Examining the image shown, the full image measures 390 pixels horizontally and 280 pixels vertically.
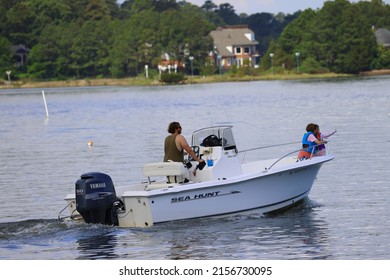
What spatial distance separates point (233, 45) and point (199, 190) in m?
151

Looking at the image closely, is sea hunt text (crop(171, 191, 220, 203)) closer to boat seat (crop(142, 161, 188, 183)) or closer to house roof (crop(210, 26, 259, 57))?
boat seat (crop(142, 161, 188, 183))

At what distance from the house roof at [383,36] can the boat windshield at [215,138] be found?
437 feet

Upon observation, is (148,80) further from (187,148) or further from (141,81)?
(187,148)

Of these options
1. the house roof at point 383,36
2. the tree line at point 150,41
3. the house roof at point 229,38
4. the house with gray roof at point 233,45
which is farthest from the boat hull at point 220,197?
the house roof at point 229,38

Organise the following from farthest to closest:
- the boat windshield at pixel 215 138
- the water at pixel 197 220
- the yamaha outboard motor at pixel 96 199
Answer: the boat windshield at pixel 215 138
the yamaha outboard motor at pixel 96 199
the water at pixel 197 220

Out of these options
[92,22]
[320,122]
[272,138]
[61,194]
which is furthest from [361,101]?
[92,22]

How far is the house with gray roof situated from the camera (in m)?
164

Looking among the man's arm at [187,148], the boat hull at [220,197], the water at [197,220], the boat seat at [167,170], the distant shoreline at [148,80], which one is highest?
the man's arm at [187,148]

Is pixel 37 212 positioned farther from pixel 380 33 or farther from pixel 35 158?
pixel 380 33

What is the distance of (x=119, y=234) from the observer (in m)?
17.9

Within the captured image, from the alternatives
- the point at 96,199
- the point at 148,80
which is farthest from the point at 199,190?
the point at 148,80

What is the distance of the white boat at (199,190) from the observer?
1784cm

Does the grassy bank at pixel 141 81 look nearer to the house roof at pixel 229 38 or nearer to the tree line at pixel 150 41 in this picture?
the tree line at pixel 150 41

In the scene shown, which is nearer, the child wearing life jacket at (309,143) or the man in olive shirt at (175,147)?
the man in olive shirt at (175,147)
